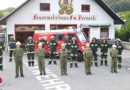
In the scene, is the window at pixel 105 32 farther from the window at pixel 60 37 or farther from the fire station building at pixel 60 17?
the window at pixel 60 37

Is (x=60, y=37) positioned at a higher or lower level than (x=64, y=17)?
lower

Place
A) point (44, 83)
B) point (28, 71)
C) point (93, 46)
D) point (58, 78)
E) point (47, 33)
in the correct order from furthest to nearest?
1. point (47, 33)
2. point (93, 46)
3. point (28, 71)
4. point (58, 78)
5. point (44, 83)

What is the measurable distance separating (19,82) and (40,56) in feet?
6.33

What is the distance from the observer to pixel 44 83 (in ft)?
28.5

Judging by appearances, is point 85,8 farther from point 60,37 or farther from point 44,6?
point 60,37

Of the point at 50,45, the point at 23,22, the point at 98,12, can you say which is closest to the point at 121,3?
the point at 98,12

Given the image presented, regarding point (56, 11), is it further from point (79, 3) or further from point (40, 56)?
point (40, 56)

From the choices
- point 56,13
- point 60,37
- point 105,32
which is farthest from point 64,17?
point 60,37

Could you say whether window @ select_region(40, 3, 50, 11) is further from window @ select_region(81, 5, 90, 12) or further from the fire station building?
window @ select_region(81, 5, 90, 12)

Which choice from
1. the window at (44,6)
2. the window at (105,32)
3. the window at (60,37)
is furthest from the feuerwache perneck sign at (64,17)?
the window at (60,37)

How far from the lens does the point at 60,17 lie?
71.6 ft

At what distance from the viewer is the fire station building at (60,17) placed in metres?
20.5

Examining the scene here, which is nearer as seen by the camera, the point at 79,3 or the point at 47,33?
the point at 47,33

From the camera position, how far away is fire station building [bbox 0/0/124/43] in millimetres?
20453
